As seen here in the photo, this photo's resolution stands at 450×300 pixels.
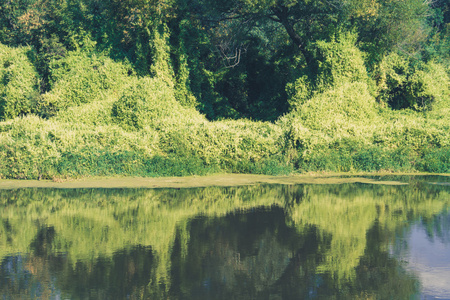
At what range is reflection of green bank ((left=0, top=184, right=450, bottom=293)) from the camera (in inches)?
404

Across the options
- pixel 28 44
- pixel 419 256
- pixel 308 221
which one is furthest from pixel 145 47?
pixel 419 256

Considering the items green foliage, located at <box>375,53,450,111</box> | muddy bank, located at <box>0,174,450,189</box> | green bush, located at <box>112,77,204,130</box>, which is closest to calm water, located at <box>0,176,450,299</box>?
muddy bank, located at <box>0,174,450,189</box>

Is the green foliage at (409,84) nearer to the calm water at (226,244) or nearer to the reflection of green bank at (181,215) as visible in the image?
the reflection of green bank at (181,215)

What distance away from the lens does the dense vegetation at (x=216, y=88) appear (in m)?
20.2

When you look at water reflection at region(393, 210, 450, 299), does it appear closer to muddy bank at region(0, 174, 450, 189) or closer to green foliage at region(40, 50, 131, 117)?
muddy bank at region(0, 174, 450, 189)

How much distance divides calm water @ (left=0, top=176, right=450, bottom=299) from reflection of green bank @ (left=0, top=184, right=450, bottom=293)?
0.10 ft

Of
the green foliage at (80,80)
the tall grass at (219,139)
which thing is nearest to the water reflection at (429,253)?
the tall grass at (219,139)

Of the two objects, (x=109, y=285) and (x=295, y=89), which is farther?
(x=295, y=89)

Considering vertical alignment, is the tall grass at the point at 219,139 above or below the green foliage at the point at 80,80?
below

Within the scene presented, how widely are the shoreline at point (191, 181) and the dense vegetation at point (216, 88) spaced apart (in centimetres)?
59

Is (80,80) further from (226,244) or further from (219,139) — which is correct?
(226,244)

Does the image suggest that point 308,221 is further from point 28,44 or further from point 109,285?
point 28,44

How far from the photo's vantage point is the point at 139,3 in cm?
2545

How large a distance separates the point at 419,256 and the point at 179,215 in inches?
234
